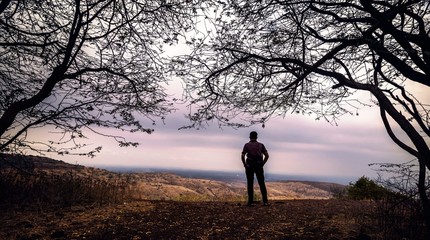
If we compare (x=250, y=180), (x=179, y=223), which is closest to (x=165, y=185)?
(x=250, y=180)

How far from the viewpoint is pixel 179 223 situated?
7.55 metres

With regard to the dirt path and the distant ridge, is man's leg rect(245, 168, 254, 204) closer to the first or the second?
the dirt path

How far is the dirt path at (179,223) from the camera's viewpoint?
665cm

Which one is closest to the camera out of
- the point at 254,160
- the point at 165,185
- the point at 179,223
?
the point at 179,223

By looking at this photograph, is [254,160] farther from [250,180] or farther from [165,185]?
[165,185]

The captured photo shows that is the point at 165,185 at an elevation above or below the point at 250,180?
below

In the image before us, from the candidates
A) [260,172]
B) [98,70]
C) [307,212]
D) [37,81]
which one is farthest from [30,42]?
[307,212]

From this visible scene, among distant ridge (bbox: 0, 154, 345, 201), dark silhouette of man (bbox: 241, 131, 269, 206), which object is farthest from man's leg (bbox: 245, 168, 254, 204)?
distant ridge (bbox: 0, 154, 345, 201)

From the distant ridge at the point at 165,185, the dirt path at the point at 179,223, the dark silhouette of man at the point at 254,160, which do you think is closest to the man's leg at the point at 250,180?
the dark silhouette of man at the point at 254,160

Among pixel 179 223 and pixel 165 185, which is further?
pixel 165 185

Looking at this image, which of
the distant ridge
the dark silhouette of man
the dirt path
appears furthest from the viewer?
the dark silhouette of man

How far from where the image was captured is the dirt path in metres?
6.65

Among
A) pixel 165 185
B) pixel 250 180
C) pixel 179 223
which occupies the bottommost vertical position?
pixel 179 223

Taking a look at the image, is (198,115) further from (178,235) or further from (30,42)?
(30,42)
